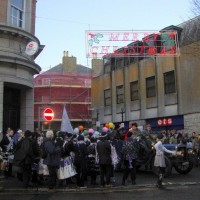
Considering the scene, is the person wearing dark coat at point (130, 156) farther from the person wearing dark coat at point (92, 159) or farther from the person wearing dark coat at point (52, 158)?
the person wearing dark coat at point (52, 158)

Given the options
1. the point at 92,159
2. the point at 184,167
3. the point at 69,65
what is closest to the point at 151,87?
the point at 184,167

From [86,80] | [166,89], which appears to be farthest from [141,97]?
[86,80]

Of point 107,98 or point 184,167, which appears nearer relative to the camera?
point 184,167

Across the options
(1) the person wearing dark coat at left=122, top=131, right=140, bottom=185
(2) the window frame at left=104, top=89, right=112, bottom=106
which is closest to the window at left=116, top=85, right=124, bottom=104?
(2) the window frame at left=104, top=89, right=112, bottom=106

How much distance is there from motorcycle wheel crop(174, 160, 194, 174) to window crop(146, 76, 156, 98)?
17.8m

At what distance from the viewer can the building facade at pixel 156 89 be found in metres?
28.5

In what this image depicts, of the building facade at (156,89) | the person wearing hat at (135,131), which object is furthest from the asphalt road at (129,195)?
the building facade at (156,89)

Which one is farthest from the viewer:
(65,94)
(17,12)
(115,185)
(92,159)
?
(65,94)

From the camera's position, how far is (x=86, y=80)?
60531 mm

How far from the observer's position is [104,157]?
40.0 ft

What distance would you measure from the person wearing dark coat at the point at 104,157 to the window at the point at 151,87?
20788 millimetres

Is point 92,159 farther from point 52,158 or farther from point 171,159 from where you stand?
point 171,159

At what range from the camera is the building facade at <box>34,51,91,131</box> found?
57906mm

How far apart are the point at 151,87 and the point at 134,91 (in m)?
2.70
